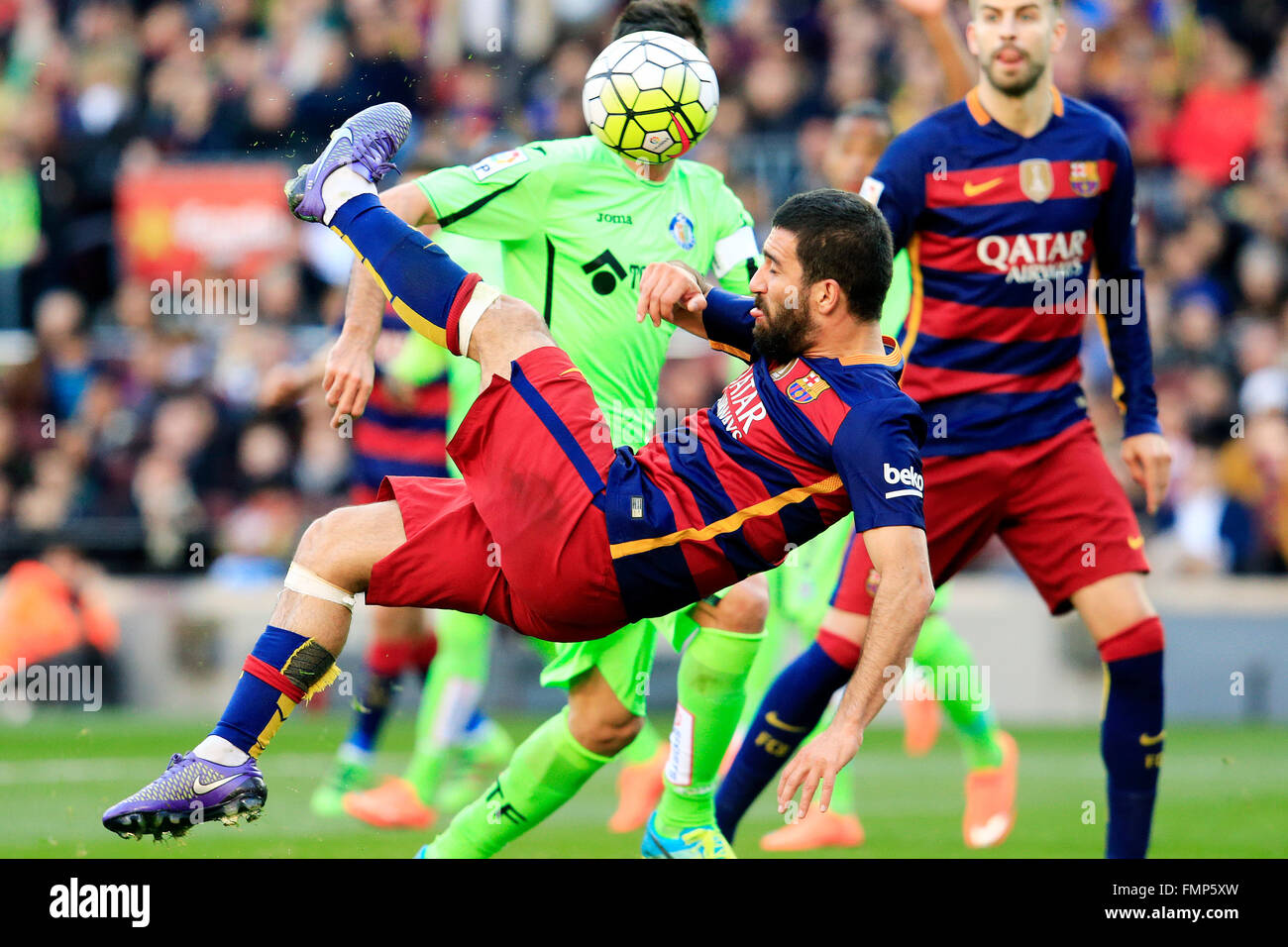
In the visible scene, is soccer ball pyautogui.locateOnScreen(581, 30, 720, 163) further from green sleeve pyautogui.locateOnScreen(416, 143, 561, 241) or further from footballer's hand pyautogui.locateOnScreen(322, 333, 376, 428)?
footballer's hand pyautogui.locateOnScreen(322, 333, 376, 428)

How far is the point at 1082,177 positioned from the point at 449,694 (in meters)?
3.74

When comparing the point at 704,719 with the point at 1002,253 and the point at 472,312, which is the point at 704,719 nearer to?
the point at 472,312

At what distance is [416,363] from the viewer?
852 cm

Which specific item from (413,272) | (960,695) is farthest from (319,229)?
(413,272)

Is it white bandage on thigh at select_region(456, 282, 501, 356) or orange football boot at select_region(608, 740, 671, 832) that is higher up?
white bandage on thigh at select_region(456, 282, 501, 356)

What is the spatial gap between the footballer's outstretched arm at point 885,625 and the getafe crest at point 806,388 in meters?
0.45

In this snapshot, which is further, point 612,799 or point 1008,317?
point 612,799

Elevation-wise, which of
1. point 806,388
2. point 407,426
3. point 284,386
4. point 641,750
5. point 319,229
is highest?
point 319,229

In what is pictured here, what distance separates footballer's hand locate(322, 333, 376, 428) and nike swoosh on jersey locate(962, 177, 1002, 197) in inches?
88.7

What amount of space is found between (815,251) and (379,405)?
171 inches

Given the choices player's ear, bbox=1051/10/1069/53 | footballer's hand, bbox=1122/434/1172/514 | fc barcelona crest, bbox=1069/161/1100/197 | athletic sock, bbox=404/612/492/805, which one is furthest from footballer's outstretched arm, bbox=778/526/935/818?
athletic sock, bbox=404/612/492/805

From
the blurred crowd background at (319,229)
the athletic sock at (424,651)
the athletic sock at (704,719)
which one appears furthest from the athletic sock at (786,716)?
the blurred crowd background at (319,229)

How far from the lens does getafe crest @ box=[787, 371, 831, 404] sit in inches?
182

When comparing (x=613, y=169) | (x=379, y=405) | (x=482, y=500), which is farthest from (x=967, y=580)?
(x=482, y=500)
